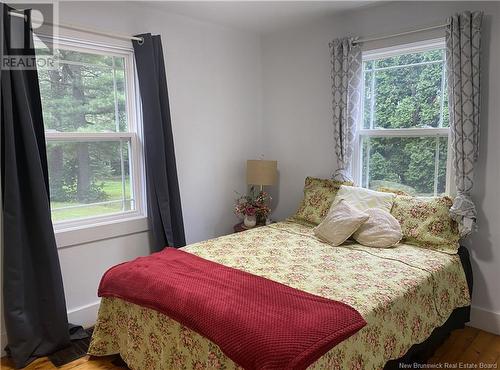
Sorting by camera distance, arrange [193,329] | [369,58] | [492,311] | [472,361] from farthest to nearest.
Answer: [369,58], [492,311], [472,361], [193,329]

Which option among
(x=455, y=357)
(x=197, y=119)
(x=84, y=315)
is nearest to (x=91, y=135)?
(x=197, y=119)

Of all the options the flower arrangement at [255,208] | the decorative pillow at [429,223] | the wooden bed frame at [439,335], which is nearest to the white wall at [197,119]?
the flower arrangement at [255,208]

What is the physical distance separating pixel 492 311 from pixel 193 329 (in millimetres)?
2213

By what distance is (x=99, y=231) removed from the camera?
285 cm

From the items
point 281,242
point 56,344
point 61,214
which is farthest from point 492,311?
point 61,214

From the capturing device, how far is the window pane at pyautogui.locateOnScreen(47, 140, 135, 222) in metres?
2.74

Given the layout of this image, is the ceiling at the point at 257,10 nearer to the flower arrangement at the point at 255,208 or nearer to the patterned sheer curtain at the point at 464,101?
the patterned sheer curtain at the point at 464,101

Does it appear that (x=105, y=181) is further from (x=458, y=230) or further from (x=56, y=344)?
(x=458, y=230)

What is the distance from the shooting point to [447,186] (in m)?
2.80

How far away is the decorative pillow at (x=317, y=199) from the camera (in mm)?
3213

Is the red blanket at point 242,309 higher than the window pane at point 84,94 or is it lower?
lower

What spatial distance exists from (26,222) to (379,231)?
238 cm

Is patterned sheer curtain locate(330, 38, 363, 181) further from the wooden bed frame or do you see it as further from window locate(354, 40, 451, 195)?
the wooden bed frame

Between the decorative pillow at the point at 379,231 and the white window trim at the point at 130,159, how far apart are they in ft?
5.71
